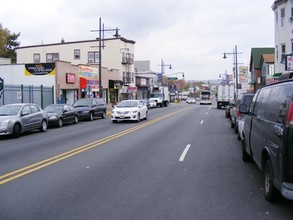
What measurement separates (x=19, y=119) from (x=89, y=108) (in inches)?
408

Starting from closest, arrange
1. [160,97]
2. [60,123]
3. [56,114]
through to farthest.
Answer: [56,114], [60,123], [160,97]

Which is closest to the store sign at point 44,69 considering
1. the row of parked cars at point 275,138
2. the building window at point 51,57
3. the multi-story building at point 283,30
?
the multi-story building at point 283,30

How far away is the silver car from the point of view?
51.5 feet

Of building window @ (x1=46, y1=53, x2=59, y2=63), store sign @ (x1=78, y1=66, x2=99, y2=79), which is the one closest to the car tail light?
store sign @ (x1=78, y1=66, x2=99, y2=79)

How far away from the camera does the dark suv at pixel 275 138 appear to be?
517 cm

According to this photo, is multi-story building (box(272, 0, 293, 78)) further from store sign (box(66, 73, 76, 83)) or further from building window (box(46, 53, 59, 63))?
building window (box(46, 53, 59, 63))

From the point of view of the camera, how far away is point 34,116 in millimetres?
17953

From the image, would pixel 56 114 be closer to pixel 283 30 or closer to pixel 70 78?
pixel 70 78

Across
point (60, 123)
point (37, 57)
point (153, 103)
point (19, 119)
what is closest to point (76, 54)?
point (37, 57)

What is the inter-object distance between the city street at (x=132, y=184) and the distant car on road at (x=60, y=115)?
897 centimetres

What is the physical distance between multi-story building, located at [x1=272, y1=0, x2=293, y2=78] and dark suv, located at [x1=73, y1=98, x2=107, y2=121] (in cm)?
1566

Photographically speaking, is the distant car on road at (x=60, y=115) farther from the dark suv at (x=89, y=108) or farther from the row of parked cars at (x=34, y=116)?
the dark suv at (x=89, y=108)

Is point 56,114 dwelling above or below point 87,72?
below

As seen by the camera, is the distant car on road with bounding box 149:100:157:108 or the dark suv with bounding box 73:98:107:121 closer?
the dark suv with bounding box 73:98:107:121
